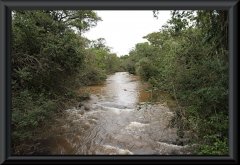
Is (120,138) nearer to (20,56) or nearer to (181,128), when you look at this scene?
(181,128)

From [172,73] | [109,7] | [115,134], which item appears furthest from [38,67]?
[172,73]

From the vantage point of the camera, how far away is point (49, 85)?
12.0 ft

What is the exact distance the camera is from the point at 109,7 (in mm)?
1138

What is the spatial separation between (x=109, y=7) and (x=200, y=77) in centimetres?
246

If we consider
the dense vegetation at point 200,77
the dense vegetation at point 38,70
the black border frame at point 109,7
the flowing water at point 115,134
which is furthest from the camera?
the flowing water at point 115,134

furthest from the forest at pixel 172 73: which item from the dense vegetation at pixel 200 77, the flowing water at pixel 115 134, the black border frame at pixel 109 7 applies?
the black border frame at pixel 109 7

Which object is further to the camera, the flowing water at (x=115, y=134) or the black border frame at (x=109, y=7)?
the flowing water at (x=115, y=134)

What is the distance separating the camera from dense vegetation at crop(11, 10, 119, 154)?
2.57 metres

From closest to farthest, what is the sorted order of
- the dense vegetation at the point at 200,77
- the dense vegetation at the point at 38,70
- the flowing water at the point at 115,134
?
the dense vegetation at the point at 200,77 → the dense vegetation at the point at 38,70 → the flowing water at the point at 115,134

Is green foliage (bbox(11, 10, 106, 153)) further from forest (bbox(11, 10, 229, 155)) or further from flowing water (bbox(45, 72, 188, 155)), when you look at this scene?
flowing water (bbox(45, 72, 188, 155))

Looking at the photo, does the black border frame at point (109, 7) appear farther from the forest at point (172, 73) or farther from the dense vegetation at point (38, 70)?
the dense vegetation at point (38, 70)

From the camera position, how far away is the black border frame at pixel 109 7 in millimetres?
1063

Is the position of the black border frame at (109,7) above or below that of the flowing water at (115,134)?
above

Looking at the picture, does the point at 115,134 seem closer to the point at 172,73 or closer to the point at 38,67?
the point at 172,73
